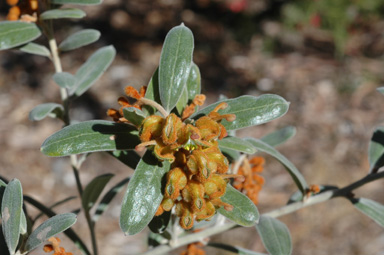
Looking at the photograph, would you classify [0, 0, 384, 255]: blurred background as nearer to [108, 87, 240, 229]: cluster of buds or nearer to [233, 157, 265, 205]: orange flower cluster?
[233, 157, 265, 205]: orange flower cluster

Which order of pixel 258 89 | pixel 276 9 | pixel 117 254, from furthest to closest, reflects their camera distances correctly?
pixel 276 9
pixel 258 89
pixel 117 254

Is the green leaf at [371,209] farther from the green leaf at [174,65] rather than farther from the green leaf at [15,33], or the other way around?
the green leaf at [15,33]

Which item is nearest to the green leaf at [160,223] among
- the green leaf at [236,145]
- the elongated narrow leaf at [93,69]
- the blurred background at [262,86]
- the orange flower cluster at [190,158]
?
the orange flower cluster at [190,158]

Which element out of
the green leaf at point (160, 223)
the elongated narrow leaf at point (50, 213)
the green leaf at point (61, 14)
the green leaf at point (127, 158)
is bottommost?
the elongated narrow leaf at point (50, 213)

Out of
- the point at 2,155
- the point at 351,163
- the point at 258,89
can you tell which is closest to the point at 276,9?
the point at 258,89

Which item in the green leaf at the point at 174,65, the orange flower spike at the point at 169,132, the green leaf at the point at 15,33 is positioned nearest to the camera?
the orange flower spike at the point at 169,132

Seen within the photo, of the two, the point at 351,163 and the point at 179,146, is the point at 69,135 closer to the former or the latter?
the point at 179,146

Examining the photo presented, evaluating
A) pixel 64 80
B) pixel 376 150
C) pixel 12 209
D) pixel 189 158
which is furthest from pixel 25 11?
pixel 376 150
